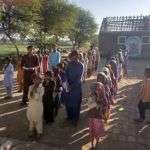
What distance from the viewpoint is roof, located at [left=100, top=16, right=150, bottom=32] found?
3753cm

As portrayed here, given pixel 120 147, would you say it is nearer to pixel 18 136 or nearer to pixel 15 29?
pixel 18 136

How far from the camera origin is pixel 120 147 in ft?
30.9

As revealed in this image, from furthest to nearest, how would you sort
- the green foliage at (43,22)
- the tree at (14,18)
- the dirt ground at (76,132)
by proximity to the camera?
the green foliage at (43,22)
the tree at (14,18)
the dirt ground at (76,132)

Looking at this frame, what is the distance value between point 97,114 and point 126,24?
30.1 meters

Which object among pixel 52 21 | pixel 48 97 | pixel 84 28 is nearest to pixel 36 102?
pixel 48 97

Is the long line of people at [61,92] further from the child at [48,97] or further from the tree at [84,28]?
the tree at [84,28]

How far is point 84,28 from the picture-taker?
156 feet

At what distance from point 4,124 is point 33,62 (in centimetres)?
264

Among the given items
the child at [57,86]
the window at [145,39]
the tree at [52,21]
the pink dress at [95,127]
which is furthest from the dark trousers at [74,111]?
the window at [145,39]

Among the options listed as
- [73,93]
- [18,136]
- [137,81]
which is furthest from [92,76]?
[18,136]

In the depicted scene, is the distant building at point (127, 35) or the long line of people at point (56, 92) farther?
the distant building at point (127, 35)

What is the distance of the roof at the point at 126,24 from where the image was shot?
3753cm

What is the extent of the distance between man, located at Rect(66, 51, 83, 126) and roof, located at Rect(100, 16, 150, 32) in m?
27.6

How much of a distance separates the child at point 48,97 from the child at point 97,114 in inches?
62.6
